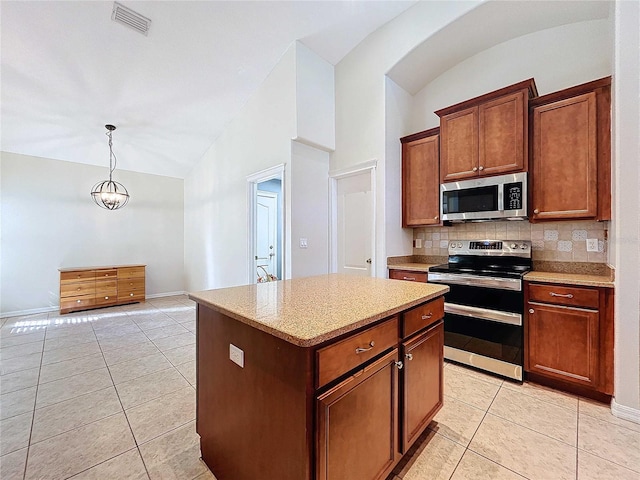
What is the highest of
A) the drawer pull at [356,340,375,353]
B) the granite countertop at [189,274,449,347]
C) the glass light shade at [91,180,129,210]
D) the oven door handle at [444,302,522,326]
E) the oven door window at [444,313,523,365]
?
the glass light shade at [91,180,129,210]

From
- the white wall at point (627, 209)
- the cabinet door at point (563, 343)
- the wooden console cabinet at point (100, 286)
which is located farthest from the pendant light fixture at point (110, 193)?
the white wall at point (627, 209)

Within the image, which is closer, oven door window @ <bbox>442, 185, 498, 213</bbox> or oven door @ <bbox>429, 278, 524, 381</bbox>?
oven door @ <bbox>429, 278, 524, 381</bbox>

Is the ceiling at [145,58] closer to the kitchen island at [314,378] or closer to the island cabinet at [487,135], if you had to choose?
the island cabinet at [487,135]

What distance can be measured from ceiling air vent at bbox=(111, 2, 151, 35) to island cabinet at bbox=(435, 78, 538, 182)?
3.14 m

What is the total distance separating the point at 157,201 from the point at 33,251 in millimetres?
2135

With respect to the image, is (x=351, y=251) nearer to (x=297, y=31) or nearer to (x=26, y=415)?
(x=297, y=31)

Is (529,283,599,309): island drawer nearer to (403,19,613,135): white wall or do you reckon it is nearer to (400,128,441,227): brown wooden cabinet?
(400,128,441,227): brown wooden cabinet

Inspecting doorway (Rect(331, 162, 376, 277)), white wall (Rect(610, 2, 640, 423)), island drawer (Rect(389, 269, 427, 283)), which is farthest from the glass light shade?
white wall (Rect(610, 2, 640, 423))

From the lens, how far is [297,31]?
10.4ft

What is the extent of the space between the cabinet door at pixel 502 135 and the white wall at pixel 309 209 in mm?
1923

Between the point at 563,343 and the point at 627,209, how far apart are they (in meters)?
1.07

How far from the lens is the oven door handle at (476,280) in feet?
7.55

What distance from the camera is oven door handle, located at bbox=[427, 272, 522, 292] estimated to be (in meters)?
2.30

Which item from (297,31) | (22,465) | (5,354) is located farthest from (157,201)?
(22,465)
